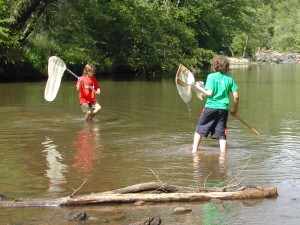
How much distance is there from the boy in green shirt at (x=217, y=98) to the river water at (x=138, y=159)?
48 centimetres

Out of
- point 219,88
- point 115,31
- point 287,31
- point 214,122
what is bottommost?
point 214,122

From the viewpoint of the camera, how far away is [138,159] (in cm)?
1019

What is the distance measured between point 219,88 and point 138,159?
174cm

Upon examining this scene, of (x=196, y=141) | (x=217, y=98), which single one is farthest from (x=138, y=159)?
(x=217, y=98)

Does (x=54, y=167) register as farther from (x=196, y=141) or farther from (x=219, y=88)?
(x=219, y=88)

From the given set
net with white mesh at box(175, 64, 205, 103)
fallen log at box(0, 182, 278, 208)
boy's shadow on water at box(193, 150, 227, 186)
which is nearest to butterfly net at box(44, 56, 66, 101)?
net with white mesh at box(175, 64, 205, 103)

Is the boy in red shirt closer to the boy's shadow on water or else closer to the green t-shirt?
the boy's shadow on water

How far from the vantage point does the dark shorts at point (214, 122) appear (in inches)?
398

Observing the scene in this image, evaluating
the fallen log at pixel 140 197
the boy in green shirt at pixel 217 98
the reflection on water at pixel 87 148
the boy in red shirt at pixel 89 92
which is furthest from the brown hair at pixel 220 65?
the boy in red shirt at pixel 89 92

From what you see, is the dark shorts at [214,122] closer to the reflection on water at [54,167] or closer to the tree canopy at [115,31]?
the reflection on water at [54,167]

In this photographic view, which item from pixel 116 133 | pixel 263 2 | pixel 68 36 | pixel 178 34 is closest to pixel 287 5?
pixel 263 2

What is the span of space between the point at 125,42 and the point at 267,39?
95107 millimetres

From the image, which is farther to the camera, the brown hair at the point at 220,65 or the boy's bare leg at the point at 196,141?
the boy's bare leg at the point at 196,141

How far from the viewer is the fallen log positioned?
686cm
